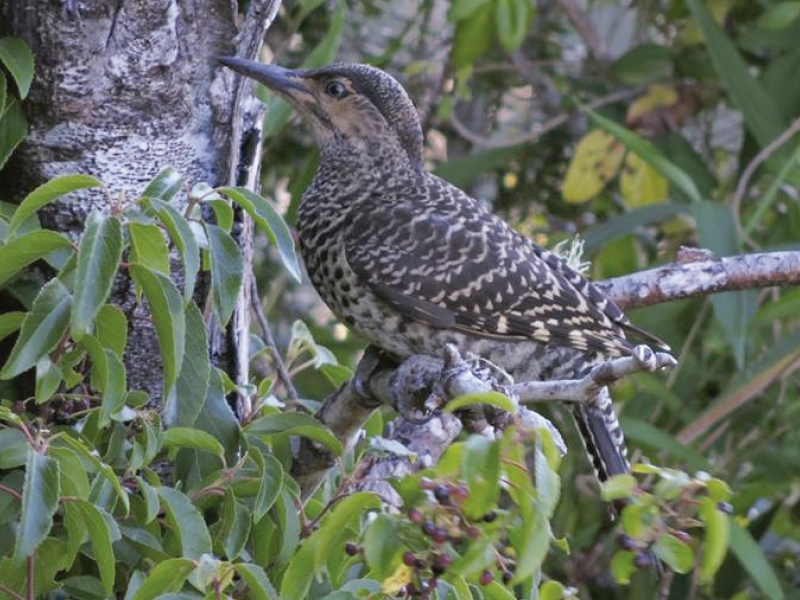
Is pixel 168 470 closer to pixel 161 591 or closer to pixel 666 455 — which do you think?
pixel 161 591

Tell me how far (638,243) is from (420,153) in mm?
1358

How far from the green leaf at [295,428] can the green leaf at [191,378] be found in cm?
15

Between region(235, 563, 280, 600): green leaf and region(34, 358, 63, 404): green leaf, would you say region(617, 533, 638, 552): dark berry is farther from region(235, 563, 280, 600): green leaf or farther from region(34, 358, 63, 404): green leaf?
region(34, 358, 63, 404): green leaf

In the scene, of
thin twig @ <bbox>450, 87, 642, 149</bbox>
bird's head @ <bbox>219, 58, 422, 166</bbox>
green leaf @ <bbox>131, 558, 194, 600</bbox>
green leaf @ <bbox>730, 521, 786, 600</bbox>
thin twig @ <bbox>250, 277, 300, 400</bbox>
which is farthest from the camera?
thin twig @ <bbox>450, 87, 642, 149</bbox>

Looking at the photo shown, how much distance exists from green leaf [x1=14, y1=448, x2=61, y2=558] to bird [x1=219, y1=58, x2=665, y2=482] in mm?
1104

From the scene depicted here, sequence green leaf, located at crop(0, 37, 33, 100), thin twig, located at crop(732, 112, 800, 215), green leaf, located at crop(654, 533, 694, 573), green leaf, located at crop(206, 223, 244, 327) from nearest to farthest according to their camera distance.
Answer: green leaf, located at crop(654, 533, 694, 573)
green leaf, located at crop(206, 223, 244, 327)
green leaf, located at crop(0, 37, 33, 100)
thin twig, located at crop(732, 112, 800, 215)

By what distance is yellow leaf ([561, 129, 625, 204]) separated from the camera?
12.2 feet

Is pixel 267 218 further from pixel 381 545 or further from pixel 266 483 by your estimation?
pixel 381 545

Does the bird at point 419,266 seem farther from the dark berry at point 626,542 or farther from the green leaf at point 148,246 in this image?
the dark berry at point 626,542

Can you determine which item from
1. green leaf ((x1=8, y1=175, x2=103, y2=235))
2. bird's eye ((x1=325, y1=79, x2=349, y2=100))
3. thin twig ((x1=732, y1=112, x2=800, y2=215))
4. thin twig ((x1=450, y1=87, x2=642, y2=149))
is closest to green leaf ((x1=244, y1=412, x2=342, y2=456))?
green leaf ((x1=8, y1=175, x2=103, y2=235))

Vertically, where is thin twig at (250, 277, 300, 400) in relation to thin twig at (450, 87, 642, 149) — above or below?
below

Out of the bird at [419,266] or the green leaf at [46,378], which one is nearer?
the green leaf at [46,378]

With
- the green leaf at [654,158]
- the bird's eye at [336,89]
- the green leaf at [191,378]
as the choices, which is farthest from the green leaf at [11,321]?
the green leaf at [654,158]

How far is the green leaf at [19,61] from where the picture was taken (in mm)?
1773
